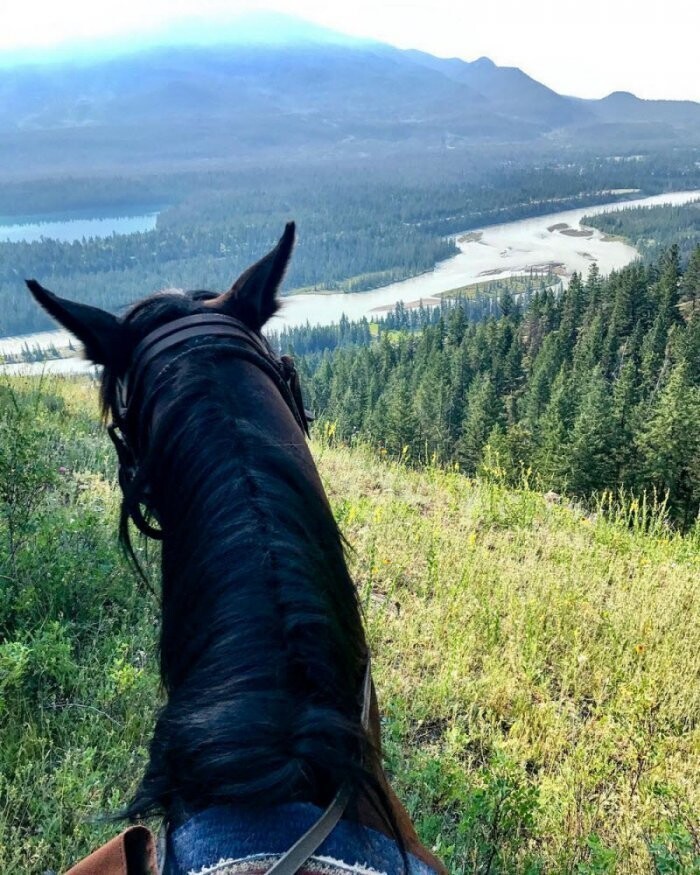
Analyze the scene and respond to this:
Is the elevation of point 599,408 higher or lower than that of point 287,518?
lower

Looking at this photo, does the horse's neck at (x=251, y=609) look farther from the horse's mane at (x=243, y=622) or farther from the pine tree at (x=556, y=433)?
the pine tree at (x=556, y=433)

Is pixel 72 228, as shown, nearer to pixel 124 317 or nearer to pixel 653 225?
pixel 653 225

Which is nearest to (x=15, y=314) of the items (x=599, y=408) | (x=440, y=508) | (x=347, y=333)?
(x=347, y=333)

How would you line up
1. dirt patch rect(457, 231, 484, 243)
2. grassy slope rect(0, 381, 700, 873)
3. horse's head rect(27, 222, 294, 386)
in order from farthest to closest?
dirt patch rect(457, 231, 484, 243) < grassy slope rect(0, 381, 700, 873) < horse's head rect(27, 222, 294, 386)

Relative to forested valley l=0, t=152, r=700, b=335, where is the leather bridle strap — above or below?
below

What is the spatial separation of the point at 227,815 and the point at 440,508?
4.75 m

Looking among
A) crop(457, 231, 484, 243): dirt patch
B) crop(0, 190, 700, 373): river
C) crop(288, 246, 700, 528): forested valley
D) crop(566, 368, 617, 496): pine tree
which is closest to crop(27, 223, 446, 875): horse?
crop(288, 246, 700, 528): forested valley

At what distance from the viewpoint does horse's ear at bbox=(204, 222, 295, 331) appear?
1.68m

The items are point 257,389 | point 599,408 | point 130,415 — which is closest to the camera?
point 257,389

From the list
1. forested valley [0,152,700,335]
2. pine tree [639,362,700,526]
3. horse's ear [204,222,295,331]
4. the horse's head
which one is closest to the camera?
the horse's head

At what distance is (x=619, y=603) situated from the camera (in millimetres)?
3697

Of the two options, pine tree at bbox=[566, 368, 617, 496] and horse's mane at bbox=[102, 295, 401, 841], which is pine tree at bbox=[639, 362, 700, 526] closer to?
pine tree at bbox=[566, 368, 617, 496]

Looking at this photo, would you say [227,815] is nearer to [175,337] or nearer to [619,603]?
[175,337]

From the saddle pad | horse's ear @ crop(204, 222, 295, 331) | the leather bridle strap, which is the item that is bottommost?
the saddle pad
